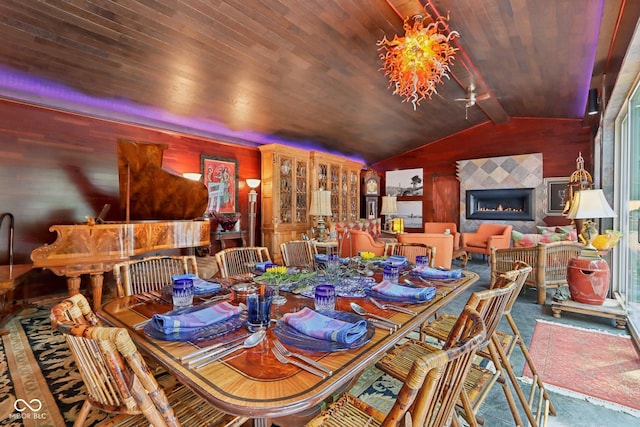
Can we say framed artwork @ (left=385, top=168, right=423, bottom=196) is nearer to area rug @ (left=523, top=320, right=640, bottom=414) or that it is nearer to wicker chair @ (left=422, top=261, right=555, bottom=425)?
area rug @ (left=523, top=320, right=640, bottom=414)

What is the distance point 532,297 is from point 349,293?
3.68 m

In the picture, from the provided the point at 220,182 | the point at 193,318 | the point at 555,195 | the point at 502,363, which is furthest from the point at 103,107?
the point at 555,195

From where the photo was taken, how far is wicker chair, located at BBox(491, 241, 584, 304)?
3.67m

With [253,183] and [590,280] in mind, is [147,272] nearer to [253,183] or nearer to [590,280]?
[253,183]

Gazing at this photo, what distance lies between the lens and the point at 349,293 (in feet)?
5.06

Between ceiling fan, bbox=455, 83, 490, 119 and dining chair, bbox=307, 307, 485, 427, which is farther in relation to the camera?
ceiling fan, bbox=455, 83, 490, 119

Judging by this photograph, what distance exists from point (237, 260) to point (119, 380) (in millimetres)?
1471

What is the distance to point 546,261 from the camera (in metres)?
3.70

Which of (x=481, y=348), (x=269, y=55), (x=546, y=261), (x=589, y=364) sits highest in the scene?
(x=269, y=55)

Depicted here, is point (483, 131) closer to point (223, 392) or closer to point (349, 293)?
point (349, 293)

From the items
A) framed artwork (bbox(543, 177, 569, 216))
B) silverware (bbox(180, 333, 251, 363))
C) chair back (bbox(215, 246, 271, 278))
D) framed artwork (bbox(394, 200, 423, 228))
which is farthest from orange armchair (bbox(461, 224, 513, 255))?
silverware (bbox(180, 333, 251, 363))

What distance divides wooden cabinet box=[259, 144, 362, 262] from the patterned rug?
3.49 meters

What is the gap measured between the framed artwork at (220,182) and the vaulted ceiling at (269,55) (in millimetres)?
538

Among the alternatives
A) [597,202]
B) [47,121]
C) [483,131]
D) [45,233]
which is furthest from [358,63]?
[483,131]
